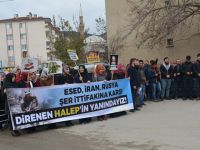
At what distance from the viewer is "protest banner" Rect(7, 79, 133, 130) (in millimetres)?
11396

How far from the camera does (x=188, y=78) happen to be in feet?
55.5

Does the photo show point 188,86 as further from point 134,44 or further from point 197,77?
point 134,44

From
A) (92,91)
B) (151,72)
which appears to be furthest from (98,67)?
(151,72)

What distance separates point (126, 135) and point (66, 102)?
8.88ft

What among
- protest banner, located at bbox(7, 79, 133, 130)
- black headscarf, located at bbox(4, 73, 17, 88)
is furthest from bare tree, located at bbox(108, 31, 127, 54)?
black headscarf, located at bbox(4, 73, 17, 88)

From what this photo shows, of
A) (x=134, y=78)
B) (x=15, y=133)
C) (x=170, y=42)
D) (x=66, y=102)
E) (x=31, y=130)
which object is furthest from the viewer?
(x=170, y=42)

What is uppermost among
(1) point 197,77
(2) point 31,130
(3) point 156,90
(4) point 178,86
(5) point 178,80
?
(1) point 197,77

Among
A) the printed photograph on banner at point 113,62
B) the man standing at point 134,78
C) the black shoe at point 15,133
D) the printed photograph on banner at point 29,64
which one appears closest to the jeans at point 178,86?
the man standing at point 134,78

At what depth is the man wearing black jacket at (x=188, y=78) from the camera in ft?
55.3

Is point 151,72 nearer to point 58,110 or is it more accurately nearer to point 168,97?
point 168,97

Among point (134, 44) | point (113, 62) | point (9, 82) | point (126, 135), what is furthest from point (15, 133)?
point (134, 44)

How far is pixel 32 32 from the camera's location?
103250 millimetres

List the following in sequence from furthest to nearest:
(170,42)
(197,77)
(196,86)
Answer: (170,42) < (197,77) < (196,86)

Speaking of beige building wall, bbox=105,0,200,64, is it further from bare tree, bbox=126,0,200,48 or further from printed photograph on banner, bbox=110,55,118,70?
printed photograph on banner, bbox=110,55,118,70
